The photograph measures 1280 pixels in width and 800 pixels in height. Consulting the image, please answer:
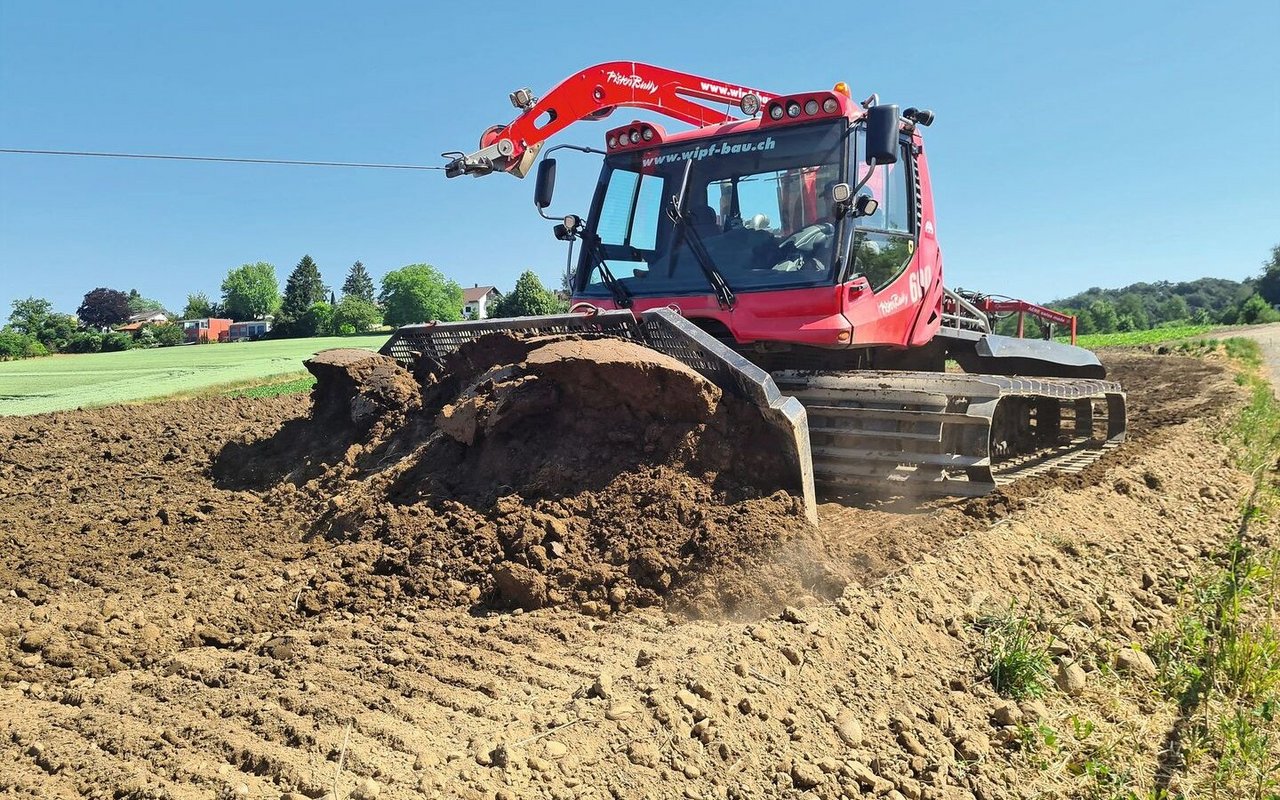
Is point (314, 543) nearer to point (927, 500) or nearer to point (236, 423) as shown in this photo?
point (927, 500)

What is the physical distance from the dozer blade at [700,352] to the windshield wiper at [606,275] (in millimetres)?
902

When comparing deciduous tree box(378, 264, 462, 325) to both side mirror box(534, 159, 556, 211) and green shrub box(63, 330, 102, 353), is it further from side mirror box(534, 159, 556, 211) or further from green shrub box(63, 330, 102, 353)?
side mirror box(534, 159, 556, 211)

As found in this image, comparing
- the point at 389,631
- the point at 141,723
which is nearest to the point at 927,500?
the point at 389,631

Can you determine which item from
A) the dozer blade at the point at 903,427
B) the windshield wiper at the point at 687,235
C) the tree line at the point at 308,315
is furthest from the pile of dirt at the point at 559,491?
the tree line at the point at 308,315

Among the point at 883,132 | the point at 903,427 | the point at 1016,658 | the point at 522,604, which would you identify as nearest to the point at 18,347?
the point at 522,604

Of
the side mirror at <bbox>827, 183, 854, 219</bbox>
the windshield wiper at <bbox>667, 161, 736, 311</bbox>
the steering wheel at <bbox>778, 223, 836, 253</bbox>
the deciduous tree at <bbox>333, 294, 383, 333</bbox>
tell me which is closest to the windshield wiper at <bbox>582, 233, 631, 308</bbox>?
the windshield wiper at <bbox>667, 161, 736, 311</bbox>

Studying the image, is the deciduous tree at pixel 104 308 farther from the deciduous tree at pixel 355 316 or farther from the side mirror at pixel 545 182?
the side mirror at pixel 545 182

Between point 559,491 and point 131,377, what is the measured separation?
892 inches

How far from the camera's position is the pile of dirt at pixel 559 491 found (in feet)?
13.2

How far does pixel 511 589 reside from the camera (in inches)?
154

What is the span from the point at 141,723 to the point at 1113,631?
4147mm

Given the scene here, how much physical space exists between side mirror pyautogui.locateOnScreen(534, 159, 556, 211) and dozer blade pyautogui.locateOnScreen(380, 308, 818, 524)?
128cm

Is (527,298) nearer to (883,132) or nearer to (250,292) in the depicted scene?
(883,132)

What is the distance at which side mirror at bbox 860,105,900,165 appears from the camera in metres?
5.26
